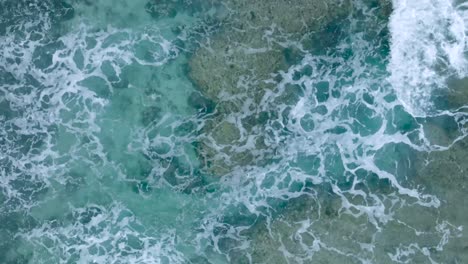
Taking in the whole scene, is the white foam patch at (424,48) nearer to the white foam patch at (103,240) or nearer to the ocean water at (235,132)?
the ocean water at (235,132)

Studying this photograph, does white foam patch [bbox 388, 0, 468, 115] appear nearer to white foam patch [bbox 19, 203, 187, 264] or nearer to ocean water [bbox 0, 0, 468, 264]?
ocean water [bbox 0, 0, 468, 264]

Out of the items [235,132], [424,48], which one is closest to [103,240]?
[235,132]

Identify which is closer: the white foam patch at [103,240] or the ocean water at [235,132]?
the ocean water at [235,132]

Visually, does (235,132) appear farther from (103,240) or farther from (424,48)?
(424,48)

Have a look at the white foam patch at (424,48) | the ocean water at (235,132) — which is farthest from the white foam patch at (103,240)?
the white foam patch at (424,48)

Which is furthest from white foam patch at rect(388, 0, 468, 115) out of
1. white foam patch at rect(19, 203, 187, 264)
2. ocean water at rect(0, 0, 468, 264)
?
white foam patch at rect(19, 203, 187, 264)
